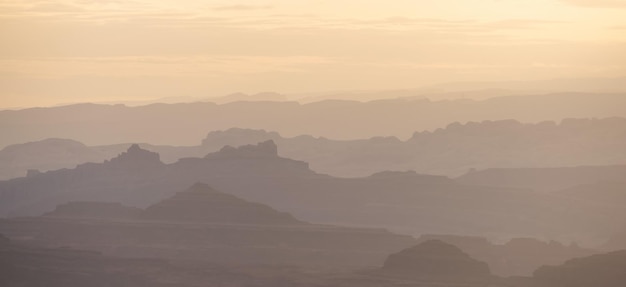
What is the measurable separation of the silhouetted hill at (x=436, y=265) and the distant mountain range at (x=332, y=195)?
38451mm

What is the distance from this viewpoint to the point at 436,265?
105125 millimetres

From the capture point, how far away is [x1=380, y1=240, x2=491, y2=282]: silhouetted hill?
4097 inches

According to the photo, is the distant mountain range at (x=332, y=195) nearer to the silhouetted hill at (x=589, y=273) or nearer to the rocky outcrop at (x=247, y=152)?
the rocky outcrop at (x=247, y=152)

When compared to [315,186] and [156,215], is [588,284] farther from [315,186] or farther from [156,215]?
[315,186]

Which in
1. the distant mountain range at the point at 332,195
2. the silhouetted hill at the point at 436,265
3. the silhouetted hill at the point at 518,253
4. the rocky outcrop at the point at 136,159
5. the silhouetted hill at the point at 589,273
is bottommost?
the silhouetted hill at the point at 589,273

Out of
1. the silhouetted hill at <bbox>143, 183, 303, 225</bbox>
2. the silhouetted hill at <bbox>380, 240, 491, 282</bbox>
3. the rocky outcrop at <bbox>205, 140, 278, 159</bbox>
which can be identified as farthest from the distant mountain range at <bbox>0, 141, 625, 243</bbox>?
the silhouetted hill at <bbox>380, 240, 491, 282</bbox>

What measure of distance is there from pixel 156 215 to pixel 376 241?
65.9ft

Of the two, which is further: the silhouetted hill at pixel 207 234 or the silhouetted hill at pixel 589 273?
the silhouetted hill at pixel 207 234

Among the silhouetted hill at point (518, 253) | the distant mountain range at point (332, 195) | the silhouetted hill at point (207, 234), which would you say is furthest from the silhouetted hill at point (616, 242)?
the silhouetted hill at point (207, 234)

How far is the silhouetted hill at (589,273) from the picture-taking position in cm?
9712

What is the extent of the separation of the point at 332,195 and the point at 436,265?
62.5 meters

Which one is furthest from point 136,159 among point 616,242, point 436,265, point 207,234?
point 436,265

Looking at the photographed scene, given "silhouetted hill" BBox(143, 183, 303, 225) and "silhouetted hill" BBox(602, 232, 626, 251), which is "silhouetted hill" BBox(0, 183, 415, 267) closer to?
"silhouetted hill" BBox(143, 183, 303, 225)

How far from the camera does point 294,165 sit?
6969 inches
